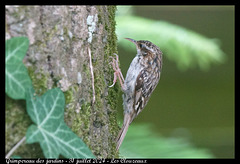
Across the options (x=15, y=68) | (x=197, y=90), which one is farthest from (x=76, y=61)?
(x=197, y=90)

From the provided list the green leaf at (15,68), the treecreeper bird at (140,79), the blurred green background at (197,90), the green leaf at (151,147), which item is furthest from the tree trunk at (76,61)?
the blurred green background at (197,90)

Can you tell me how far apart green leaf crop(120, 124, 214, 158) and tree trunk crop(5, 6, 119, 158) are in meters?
0.39

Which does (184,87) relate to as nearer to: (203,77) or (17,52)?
(203,77)

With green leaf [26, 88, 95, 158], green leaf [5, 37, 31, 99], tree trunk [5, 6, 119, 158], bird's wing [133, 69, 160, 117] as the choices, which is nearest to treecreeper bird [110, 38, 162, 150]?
bird's wing [133, 69, 160, 117]

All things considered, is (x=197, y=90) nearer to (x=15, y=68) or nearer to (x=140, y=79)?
(x=140, y=79)

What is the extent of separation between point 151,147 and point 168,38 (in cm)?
113

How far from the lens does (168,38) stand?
121 inches

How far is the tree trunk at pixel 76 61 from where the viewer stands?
4.28 ft

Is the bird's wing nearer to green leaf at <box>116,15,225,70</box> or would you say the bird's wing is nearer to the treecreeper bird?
the treecreeper bird

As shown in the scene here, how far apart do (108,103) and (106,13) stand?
21.2 inches

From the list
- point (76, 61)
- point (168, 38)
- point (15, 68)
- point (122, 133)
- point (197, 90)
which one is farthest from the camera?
point (197, 90)

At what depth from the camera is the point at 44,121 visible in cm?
121

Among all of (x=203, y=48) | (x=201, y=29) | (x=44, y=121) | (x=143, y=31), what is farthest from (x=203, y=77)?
(x=44, y=121)

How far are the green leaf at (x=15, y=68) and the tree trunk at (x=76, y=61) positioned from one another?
0.26 ft
